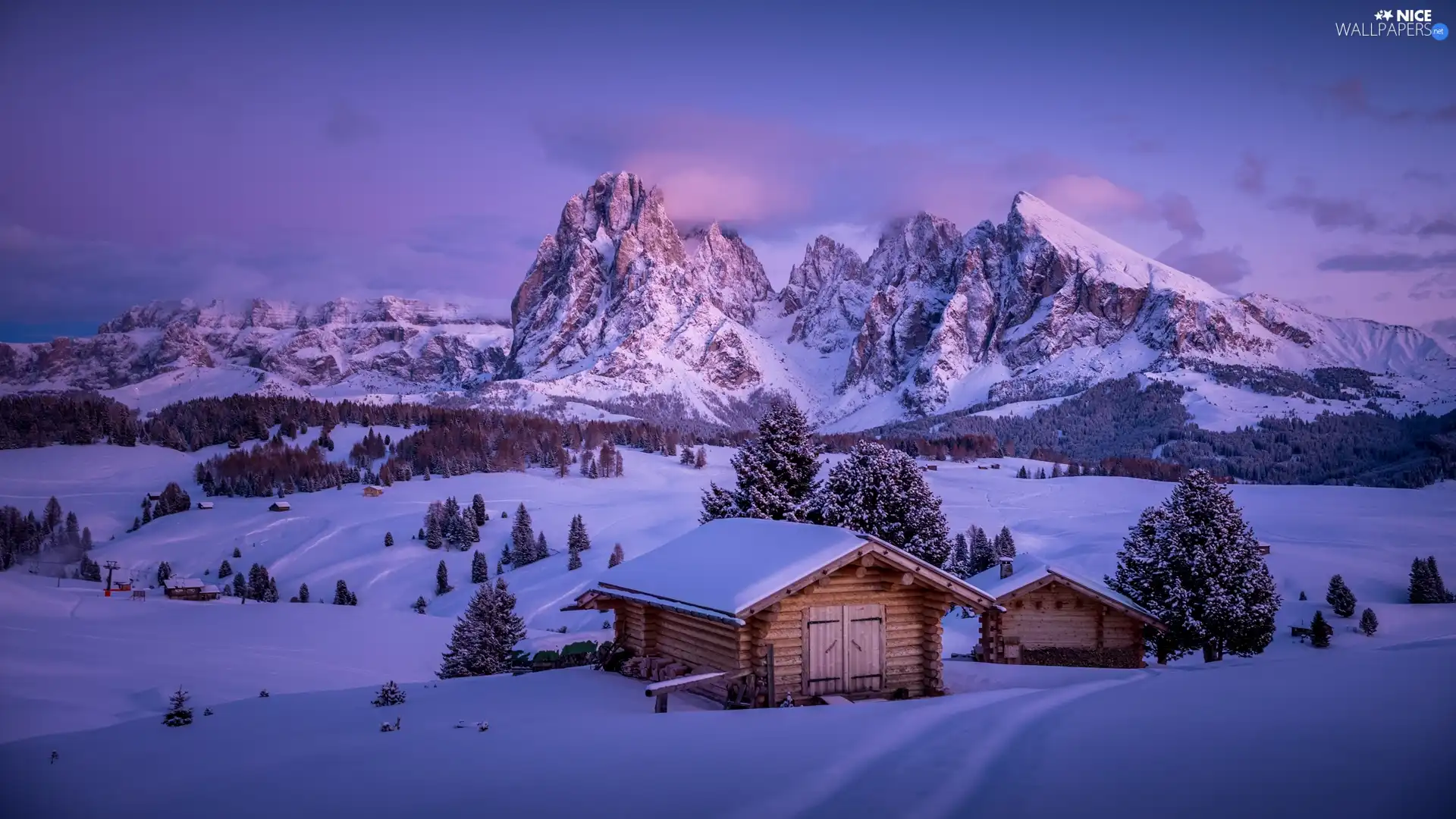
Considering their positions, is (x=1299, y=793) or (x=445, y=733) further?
(x=445, y=733)

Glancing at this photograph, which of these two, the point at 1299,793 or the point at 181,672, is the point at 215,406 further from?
the point at 1299,793

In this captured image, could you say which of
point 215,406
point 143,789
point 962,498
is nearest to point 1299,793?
point 143,789

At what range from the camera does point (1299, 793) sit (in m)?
7.77

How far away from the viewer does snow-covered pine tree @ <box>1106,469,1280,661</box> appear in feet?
98.5

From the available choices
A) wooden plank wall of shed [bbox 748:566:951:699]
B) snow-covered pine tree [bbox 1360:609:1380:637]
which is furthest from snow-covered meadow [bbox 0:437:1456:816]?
snow-covered pine tree [bbox 1360:609:1380:637]

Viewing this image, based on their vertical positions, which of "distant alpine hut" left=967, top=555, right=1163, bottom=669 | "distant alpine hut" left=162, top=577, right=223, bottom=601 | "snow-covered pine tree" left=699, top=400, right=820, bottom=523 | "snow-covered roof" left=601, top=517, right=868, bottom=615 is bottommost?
"distant alpine hut" left=162, top=577, right=223, bottom=601

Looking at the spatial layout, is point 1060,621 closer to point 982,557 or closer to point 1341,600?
point 982,557

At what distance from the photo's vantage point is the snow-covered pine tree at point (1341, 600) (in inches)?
2267

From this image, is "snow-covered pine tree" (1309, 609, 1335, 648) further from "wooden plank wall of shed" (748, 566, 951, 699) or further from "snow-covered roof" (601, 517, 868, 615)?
"snow-covered roof" (601, 517, 868, 615)

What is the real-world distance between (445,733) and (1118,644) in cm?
2275

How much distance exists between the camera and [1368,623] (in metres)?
51.7

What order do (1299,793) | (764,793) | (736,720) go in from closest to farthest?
(1299,793) → (764,793) → (736,720)

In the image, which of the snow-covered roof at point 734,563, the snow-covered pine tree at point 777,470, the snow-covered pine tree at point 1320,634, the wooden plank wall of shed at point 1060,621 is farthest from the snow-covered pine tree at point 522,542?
the snow-covered roof at point 734,563

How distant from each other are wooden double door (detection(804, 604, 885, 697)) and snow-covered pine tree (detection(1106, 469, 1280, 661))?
1669 cm
